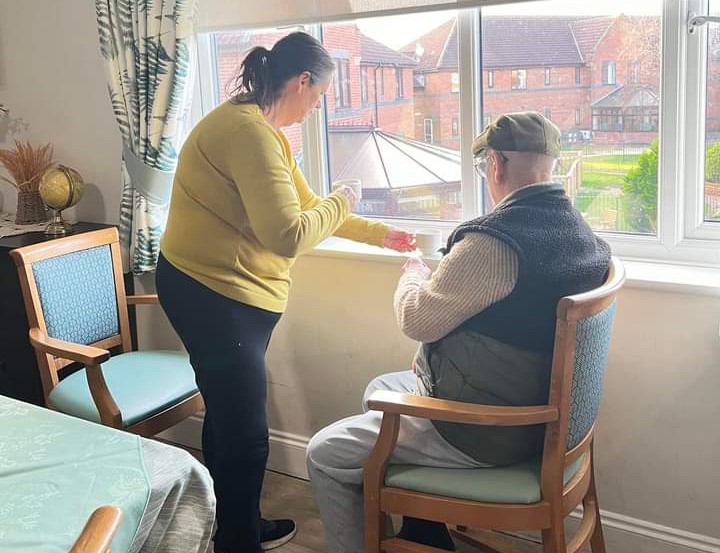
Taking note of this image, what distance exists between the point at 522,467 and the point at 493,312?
366 millimetres

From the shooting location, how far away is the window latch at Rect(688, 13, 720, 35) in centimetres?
194

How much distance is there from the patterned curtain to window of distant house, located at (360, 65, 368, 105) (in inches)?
21.4

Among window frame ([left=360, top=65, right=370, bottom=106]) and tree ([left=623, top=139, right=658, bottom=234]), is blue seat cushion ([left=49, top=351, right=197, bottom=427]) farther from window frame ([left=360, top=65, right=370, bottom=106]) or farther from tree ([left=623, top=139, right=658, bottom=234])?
tree ([left=623, top=139, right=658, bottom=234])

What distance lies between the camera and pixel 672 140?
2107 millimetres

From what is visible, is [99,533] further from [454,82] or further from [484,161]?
[454,82]

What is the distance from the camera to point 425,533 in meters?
2.16

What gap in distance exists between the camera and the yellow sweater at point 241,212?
193 cm

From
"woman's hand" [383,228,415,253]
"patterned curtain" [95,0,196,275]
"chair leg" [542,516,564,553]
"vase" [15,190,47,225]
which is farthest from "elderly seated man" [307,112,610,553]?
"vase" [15,190,47,225]

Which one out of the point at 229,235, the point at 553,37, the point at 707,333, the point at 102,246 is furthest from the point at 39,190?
the point at 707,333

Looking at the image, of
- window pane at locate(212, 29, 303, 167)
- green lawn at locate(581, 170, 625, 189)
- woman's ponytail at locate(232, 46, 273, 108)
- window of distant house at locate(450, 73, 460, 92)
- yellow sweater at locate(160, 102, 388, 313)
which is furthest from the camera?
window pane at locate(212, 29, 303, 167)

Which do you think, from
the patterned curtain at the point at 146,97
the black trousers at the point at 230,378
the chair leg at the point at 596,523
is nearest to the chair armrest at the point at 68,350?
the black trousers at the point at 230,378

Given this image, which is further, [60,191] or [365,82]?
[60,191]

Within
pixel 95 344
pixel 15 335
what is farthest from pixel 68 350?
pixel 15 335

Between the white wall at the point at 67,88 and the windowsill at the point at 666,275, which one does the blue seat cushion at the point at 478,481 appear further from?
the white wall at the point at 67,88
